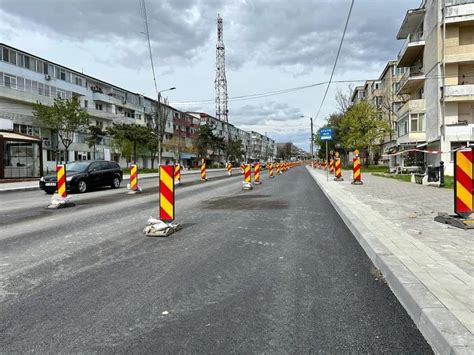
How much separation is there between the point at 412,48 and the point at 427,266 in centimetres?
3581

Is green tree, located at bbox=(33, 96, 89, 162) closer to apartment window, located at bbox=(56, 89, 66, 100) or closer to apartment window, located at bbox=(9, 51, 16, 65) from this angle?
apartment window, located at bbox=(9, 51, 16, 65)

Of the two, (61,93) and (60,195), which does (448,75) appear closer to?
(60,195)

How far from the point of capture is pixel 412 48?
3500cm

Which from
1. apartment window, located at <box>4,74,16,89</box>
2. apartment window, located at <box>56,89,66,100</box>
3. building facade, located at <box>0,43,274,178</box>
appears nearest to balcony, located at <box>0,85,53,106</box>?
building facade, located at <box>0,43,274,178</box>

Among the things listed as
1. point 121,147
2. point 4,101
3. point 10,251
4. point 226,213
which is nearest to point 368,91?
point 121,147

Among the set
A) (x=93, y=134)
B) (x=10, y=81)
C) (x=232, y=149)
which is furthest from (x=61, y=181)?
(x=232, y=149)

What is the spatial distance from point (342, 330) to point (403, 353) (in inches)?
20.6

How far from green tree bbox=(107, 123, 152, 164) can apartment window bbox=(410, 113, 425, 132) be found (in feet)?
120

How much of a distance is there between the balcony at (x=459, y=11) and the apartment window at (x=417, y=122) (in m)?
9.71

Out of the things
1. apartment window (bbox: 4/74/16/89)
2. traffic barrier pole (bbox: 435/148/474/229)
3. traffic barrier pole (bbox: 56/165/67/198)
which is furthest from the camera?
apartment window (bbox: 4/74/16/89)

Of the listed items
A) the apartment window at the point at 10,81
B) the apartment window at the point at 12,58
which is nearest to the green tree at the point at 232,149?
the apartment window at the point at 10,81

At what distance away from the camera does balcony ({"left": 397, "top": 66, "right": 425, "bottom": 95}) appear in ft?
113

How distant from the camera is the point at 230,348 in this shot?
117 inches

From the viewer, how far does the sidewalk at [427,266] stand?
304 centimetres
